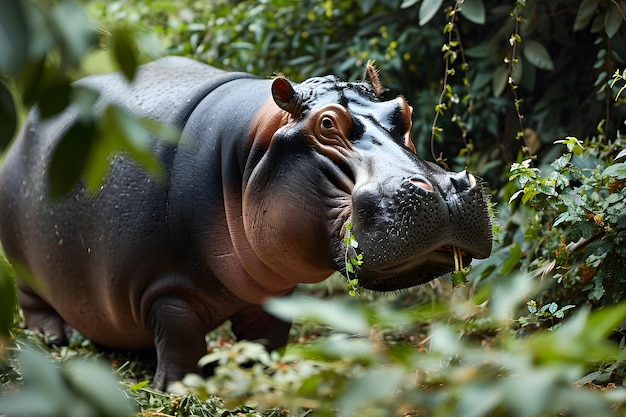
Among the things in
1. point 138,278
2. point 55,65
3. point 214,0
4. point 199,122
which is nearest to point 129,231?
point 138,278

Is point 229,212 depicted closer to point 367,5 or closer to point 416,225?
point 416,225

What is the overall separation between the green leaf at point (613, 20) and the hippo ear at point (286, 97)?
59.0 inches

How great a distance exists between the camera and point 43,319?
391 cm

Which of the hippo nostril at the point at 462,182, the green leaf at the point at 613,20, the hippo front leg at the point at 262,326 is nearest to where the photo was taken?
the hippo nostril at the point at 462,182

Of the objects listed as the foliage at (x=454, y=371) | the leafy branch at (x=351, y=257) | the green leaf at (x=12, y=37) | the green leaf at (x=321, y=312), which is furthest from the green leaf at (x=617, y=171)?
the green leaf at (x=12, y=37)

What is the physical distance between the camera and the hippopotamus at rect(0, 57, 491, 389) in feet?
8.27

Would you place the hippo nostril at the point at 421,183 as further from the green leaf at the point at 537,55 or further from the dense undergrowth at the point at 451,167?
the green leaf at the point at 537,55

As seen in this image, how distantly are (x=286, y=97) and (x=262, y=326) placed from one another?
1039 mm

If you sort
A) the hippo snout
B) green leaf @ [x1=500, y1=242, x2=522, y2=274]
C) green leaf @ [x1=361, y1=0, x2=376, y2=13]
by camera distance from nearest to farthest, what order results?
1. the hippo snout
2. green leaf @ [x1=500, y1=242, x2=522, y2=274]
3. green leaf @ [x1=361, y1=0, x2=376, y2=13]

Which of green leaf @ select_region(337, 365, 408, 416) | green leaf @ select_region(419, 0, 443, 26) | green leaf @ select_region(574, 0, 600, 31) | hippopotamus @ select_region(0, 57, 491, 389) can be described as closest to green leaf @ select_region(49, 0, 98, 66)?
green leaf @ select_region(337, 365, 408, 416)

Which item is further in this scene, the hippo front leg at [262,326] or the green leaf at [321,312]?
the hippo front leg at [262,326]

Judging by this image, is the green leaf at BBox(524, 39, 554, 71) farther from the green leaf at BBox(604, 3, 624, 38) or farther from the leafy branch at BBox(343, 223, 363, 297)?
the leafy branch at BBox(343, 223, 363, 297)

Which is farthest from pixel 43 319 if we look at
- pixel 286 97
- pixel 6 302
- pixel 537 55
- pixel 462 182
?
pixel 6 302

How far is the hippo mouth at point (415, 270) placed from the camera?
2.52 meters
